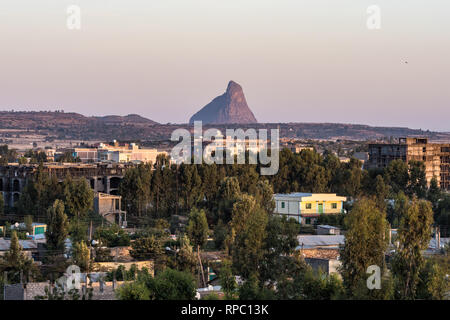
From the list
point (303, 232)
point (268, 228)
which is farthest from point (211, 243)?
point (268, 228)

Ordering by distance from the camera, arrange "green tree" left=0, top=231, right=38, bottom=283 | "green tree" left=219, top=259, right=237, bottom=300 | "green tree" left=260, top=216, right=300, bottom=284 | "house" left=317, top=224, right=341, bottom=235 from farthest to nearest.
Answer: "house" left=317, top=224, right=341, bottom=235, "green tree" left=0, top=231, right=38, bottom=283, "green tree" left=260, top=216, right=300, bottom=284, "green tree" left=219, top=259, right=237, bottom=300

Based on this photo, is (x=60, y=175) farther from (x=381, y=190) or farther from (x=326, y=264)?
(x=326, y=264)

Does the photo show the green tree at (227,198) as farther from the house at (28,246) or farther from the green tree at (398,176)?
the green tree at (398,176)

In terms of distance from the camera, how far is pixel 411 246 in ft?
65.7

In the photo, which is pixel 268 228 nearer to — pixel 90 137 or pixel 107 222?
pixel 107 222

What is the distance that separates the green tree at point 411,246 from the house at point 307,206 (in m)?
22.0

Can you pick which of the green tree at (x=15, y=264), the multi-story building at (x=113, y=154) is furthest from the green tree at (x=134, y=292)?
the multi-story building at (x=113, y=154)

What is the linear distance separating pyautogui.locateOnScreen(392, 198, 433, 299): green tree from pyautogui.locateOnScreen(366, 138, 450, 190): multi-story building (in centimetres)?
4803

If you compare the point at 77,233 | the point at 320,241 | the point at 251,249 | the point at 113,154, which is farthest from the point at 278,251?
the point at 113,154

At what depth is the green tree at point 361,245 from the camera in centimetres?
1983

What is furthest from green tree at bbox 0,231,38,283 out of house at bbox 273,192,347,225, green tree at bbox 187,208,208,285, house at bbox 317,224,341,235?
house at bbox 273,192,347,225

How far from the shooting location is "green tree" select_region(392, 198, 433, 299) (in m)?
19.7

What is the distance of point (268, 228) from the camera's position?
23.7 meters

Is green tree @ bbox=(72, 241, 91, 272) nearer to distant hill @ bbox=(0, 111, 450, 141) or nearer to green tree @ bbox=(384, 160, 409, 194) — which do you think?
green tree @ bbox=(384, 160, 409, 194)
